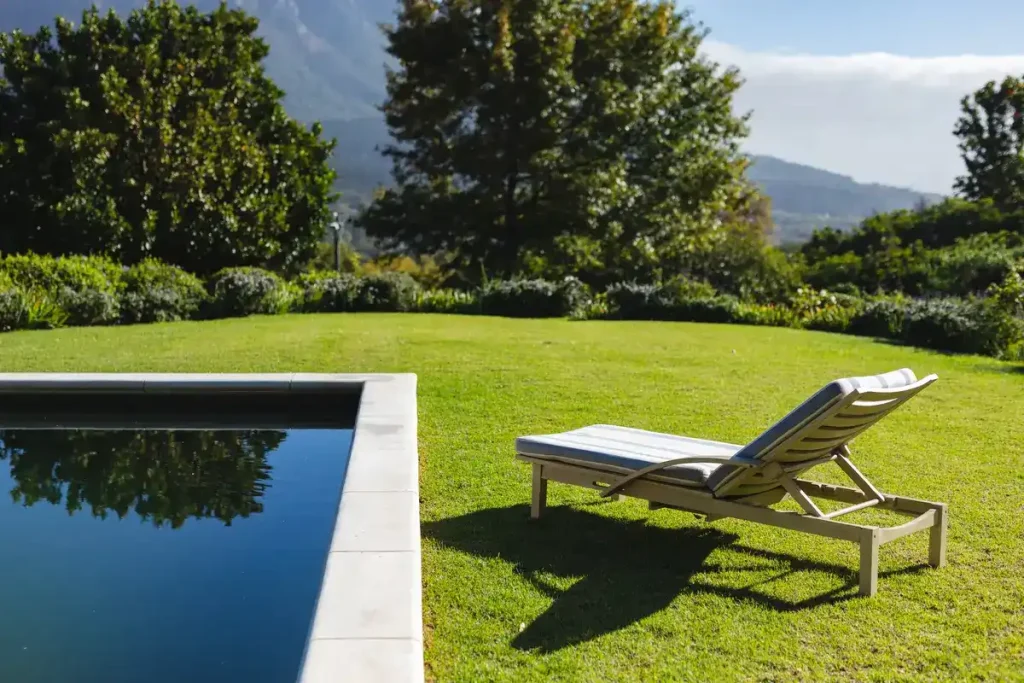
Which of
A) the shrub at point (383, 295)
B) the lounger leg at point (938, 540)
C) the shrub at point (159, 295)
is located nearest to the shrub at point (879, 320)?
the shrub at point (383, 295)

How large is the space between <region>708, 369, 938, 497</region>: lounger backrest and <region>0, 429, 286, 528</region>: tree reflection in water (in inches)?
114

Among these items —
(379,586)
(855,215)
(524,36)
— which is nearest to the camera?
(379,586)

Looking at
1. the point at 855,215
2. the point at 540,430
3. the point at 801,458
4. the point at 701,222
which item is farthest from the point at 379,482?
the point at 855,215

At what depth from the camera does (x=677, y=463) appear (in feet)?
13.9

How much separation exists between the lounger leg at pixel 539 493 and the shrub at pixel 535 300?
42.4 feet

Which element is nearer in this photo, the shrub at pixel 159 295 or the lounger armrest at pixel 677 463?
the lounger armrest at pixel 677 463

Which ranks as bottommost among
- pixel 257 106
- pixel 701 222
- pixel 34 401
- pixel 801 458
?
pixel 34 401

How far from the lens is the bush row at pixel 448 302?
13.8m

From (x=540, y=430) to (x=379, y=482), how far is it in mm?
2496

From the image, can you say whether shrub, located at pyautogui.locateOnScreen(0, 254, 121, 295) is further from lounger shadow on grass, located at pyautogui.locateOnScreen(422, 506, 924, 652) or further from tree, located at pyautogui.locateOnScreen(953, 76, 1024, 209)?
tree, located at pyautogui.locateOnScreen(953, 76, 1024, 209)

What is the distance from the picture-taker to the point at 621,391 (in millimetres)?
8969

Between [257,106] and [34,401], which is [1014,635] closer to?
[34,401]

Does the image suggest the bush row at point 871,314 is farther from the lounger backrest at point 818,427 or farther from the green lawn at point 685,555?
the lounger backrest at point 818,427

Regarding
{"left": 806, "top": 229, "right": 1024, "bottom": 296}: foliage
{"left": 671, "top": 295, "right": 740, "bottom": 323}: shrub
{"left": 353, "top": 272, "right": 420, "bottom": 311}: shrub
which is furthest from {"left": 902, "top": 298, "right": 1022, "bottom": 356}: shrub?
{"left": 353, "top": 272, "right": 420, "bottom": 311}: shrub
